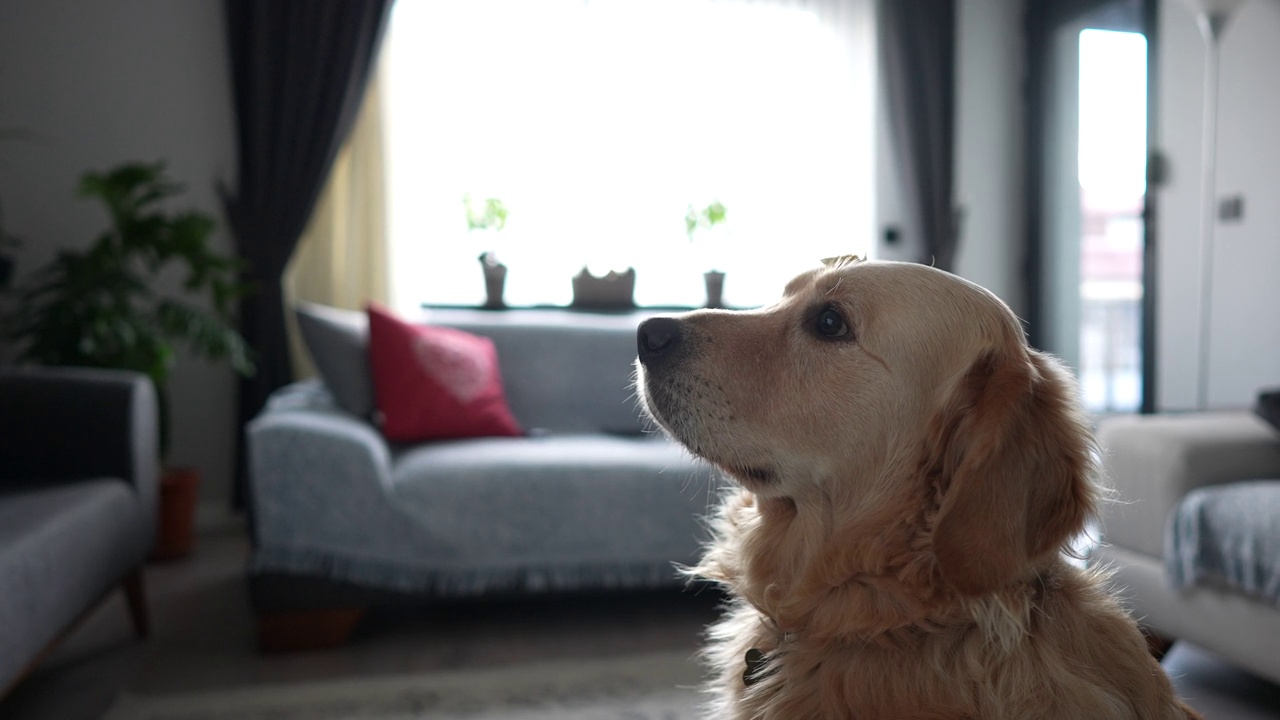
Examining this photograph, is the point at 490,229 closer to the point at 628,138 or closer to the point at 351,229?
the point at 351,229

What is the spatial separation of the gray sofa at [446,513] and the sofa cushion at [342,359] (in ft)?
0.06

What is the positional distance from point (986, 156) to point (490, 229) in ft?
8.90

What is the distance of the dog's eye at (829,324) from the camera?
3.25 ft

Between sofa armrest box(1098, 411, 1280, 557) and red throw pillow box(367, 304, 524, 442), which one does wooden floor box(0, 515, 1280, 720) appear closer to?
sofa armrest box(1098, 411, 1280, 557)

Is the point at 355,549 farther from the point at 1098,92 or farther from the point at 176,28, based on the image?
the point at 1098,92

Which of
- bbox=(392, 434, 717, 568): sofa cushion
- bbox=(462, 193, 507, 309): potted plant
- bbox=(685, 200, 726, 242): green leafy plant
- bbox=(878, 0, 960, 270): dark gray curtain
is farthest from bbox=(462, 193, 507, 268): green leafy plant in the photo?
bbox=(878, 0, 960, 270): dark gray curtain

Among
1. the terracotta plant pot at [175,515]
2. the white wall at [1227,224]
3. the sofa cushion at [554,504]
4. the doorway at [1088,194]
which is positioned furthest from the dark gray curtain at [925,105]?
the terracotta plant pot at [175,515]

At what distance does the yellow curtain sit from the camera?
361 centimetres

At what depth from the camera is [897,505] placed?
90cm

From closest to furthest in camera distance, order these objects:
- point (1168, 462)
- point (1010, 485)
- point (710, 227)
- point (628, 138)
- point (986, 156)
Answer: point (1010, 485), point (1168, 462), point (710, 227), point (628, 138), point (986, 156)

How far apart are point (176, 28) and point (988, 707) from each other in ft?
12.8

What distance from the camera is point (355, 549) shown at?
2162 mm

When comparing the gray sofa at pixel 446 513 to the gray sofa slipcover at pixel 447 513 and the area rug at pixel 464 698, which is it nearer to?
the gray sofa slipcover at pixel 447 513

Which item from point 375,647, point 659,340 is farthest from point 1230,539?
point 375,647
